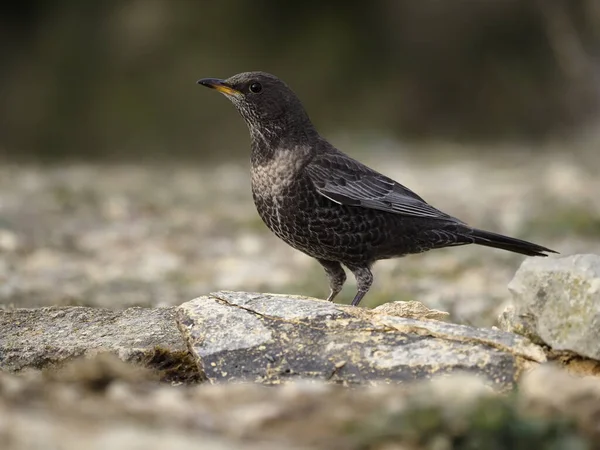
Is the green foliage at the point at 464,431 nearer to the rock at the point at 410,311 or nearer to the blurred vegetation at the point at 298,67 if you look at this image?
the rock at the point at 410,311

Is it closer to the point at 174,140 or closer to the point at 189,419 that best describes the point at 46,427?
the point at 189,419

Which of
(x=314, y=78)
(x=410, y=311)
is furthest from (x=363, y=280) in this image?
(x=314, y=78)

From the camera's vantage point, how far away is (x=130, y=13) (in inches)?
589

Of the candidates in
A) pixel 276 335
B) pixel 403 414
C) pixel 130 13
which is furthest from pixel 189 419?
pixel 130 13

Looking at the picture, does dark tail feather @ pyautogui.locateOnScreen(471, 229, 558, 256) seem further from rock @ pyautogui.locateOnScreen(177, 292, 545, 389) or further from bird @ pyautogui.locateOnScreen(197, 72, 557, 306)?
rock @ pyautogui.locateOnScreen(177, 292, 545, 389)

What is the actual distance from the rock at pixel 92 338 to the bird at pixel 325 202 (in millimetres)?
878

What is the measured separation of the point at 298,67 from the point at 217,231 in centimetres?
632

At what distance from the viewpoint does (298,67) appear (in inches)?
576

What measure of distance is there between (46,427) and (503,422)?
1081 millimetres

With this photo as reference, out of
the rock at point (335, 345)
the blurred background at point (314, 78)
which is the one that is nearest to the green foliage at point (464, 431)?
the rock at point (335, 345)

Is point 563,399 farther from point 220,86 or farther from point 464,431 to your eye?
point 220,86

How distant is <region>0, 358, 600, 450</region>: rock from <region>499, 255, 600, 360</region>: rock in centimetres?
73

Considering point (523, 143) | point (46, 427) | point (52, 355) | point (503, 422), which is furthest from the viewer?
point (523, 143)

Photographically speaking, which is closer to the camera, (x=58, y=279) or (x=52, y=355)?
(x=52, y=355)
